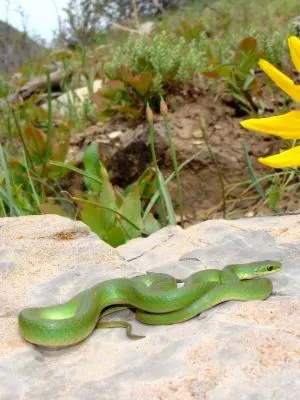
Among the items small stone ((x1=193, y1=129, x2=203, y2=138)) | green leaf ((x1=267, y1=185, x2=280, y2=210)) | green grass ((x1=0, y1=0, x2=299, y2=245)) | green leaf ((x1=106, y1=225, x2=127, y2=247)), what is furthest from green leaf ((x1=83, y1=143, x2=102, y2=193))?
green leaf ((x1=267, y1=185, x2=280, y2=210))

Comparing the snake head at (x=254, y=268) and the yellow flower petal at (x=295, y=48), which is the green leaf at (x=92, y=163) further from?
the yellow flower petal at (x=295, y=48)

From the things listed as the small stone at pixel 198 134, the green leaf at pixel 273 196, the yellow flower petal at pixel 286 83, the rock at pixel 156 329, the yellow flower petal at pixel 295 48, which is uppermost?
the yellow flower petal at pixel 295 48

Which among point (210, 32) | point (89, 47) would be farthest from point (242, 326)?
point (89, 47)

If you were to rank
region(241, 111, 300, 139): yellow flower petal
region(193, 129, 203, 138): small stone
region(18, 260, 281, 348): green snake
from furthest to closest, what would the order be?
region(193, 129, 203, 138): small stone
region(18, 260, 281, 348): green snake
region(241, 111, 300, 139): yellow flower petal

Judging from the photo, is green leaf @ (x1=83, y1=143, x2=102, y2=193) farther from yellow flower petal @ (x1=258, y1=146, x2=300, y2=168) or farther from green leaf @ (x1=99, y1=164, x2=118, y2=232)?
yellow flower petal @ (x1=258, y1=146, x2=300, y2=168)

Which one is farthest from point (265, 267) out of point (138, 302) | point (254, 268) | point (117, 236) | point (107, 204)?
point (107, 204)

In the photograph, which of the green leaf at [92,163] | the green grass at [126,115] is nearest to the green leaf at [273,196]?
the green grass at [126,115]
